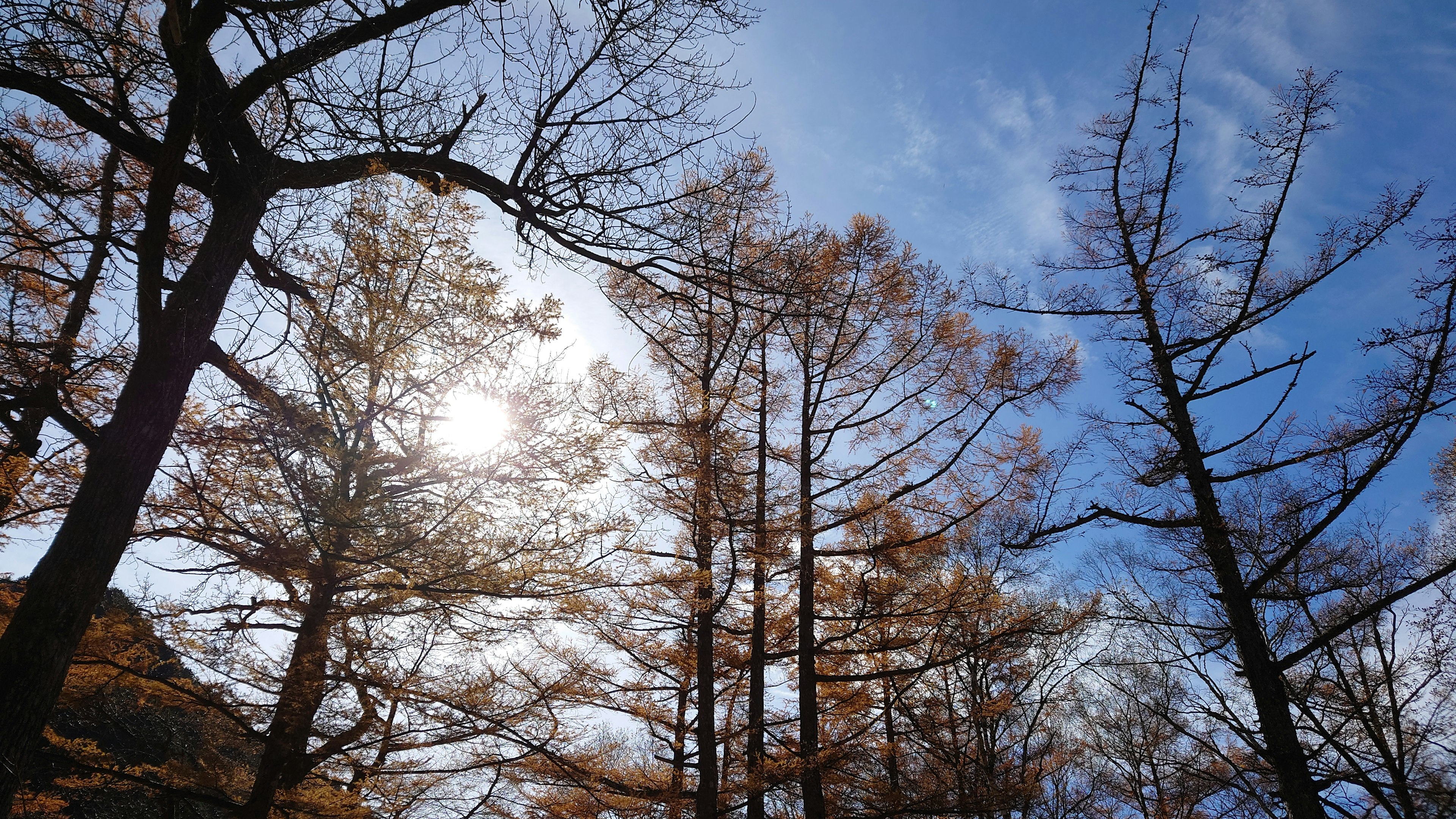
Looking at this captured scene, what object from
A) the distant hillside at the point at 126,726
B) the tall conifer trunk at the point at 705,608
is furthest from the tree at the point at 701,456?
the distant hillside at the point at 126,726

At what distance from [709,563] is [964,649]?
3.01 m

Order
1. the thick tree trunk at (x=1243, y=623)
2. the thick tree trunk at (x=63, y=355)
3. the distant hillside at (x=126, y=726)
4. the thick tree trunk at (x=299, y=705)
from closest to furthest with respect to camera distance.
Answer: the thick tree trunk at (x=63, y=355) → the thick tree trunk at (x=1243, y=623) → the distant hillside at (x=126, y=726) → the thick tree trunk at (x=299, y=705)

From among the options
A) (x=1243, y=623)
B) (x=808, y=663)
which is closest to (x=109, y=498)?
(x=808, y=663)

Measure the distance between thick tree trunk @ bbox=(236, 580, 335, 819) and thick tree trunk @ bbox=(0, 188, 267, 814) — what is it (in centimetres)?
274

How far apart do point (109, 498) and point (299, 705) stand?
12.1ft

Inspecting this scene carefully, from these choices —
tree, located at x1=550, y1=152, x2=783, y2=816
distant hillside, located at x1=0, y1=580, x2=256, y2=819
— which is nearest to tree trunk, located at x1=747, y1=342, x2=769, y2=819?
tree, located at x1=550, y1=152, x2=783, y2=816

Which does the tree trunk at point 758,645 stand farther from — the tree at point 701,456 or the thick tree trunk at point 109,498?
the thick tree trunk at point 109,498

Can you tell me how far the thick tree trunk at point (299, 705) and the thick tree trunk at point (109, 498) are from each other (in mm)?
2744

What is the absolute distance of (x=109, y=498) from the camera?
277cm

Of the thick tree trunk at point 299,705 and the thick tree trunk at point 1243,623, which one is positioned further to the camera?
the thick tree trunk at point 299,705

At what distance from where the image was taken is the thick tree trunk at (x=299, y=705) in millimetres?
5434

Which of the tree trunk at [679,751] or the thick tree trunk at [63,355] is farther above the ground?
the thick tree trunk at [63,355]

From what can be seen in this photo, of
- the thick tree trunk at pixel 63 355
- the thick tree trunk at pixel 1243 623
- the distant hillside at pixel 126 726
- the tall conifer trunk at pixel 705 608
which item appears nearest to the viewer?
the thick tree trunk at pixel 63 355

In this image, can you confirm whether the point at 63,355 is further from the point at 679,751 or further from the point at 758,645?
the point at 679,751
